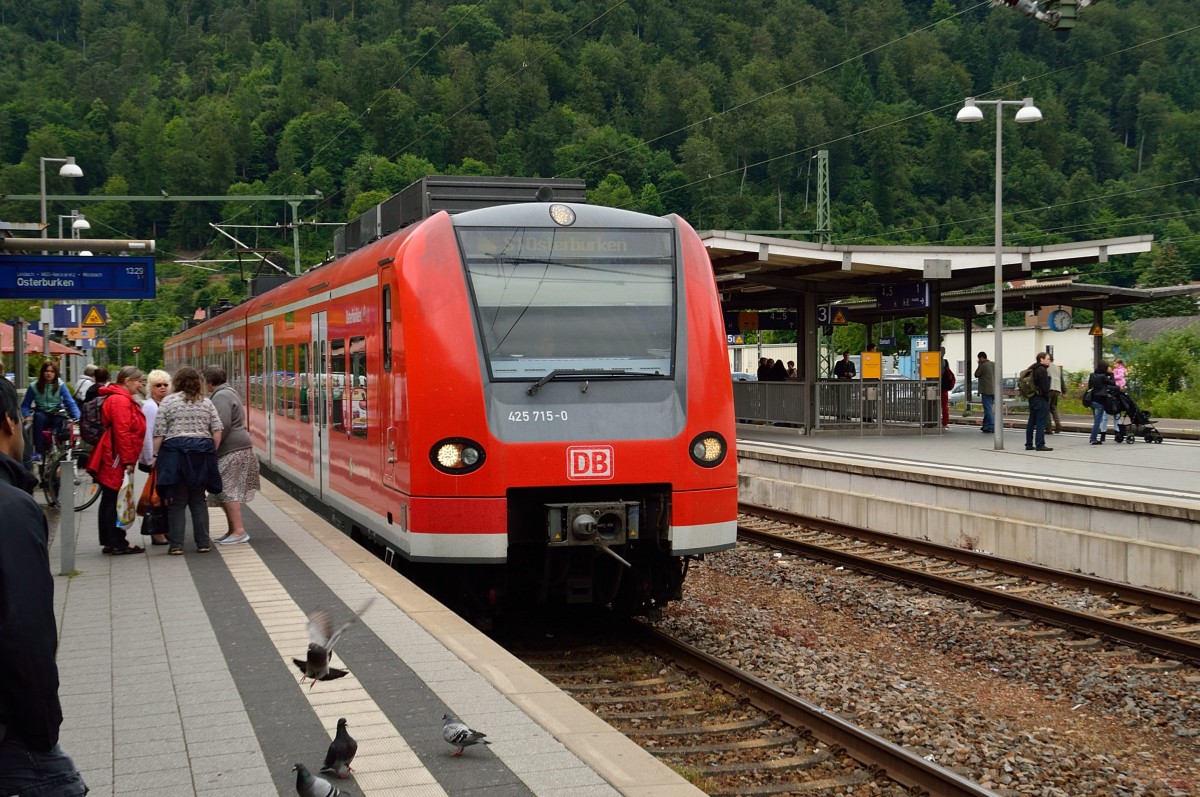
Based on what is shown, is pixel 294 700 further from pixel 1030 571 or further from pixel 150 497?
pixel 1030 571

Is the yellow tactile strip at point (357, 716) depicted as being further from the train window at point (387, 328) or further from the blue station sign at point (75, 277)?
the blue station sign at point (75, 277)

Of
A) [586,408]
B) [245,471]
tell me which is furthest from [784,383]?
[586,408]

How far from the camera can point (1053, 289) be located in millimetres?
29031

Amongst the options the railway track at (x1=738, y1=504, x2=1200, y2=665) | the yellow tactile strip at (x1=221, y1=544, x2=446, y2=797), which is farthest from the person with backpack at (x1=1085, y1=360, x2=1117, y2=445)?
the yellow tactile strip at (x1=221, y1=544, x2=446, y2=797)

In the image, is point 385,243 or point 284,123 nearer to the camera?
point 385,243

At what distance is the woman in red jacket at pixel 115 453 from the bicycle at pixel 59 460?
4.40 metres

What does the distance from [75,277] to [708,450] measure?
6.38 m

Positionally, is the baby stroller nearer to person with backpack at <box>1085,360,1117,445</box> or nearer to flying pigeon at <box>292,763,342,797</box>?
person with backpack at <box>1085,360,1117,445</box>

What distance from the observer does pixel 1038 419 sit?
2250 centimetres

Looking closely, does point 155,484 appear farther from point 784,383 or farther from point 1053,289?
point 1053,289

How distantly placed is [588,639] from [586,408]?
77.7 inches

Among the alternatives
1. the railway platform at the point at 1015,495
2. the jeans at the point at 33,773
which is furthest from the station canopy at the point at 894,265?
the jeans at the point at 33,773

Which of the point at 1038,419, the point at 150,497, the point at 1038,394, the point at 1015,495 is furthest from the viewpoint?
the point at 1038,419

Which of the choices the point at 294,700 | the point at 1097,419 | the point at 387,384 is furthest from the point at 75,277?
the point at 1097,419
